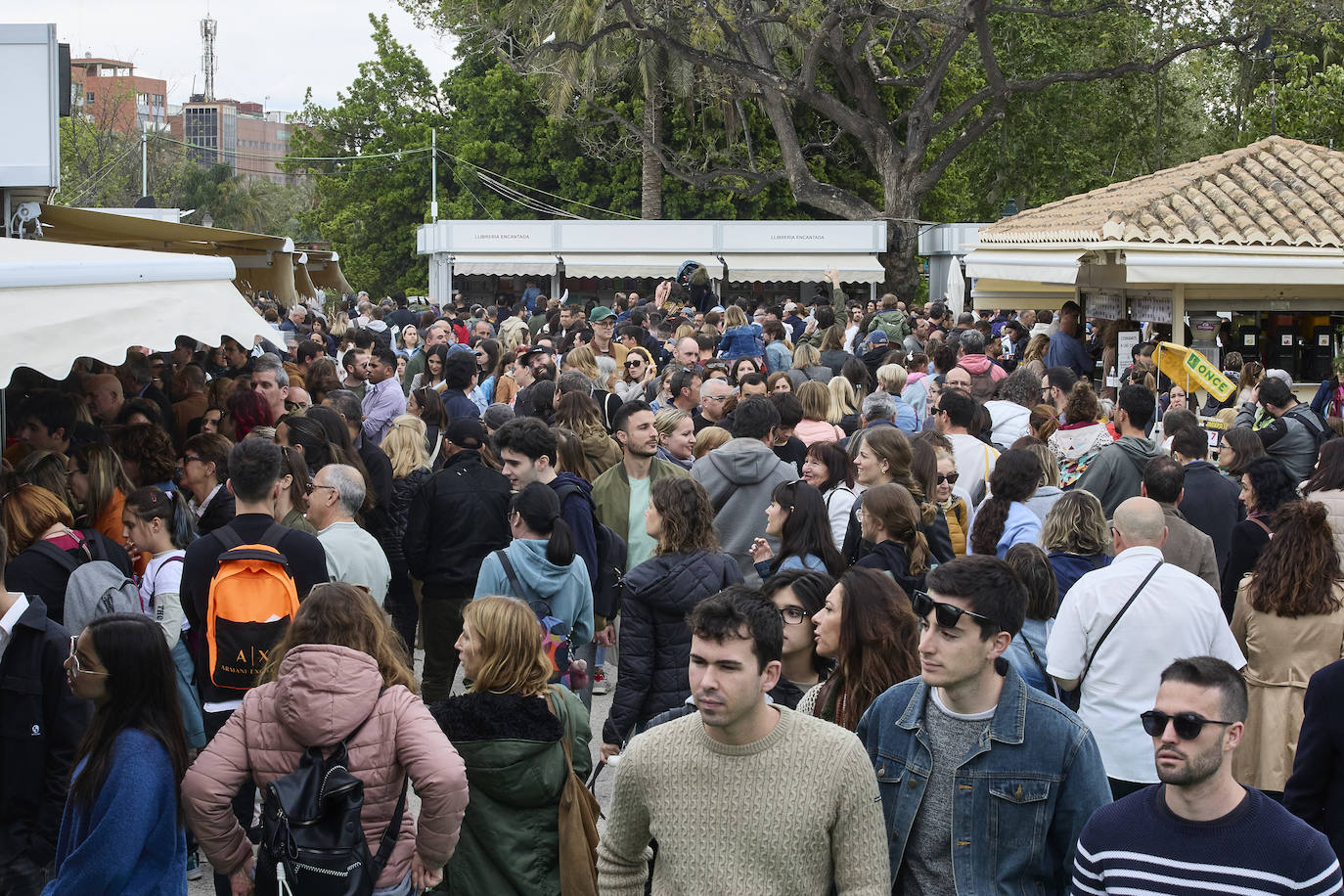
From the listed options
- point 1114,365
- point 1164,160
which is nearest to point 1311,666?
point 1114,365

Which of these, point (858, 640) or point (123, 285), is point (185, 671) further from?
point (858, 640)

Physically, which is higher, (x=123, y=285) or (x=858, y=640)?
(x=123, y=285)

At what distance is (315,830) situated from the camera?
3566 mm

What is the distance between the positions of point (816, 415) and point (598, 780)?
2.90 metres

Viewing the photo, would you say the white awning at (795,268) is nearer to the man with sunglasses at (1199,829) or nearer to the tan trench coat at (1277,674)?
the tan trench coat at (1277,674)

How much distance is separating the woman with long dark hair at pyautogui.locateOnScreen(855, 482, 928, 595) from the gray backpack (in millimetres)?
2833

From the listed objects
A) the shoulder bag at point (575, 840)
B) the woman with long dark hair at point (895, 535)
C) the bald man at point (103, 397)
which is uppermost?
the bald man at point (103, 397)

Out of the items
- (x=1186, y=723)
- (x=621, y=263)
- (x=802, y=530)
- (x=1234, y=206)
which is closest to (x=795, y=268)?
(x=621, y=263)

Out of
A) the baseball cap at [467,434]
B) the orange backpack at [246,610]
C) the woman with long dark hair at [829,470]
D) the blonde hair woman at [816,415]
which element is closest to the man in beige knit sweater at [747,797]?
the orange backpack at [246,610]

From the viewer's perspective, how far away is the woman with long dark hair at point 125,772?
354 centimetres

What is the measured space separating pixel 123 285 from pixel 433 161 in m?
40.2

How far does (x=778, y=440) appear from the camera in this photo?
314 inches

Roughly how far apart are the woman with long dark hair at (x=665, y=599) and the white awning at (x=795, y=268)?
1038 inches

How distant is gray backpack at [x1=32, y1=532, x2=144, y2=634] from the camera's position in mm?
5078
